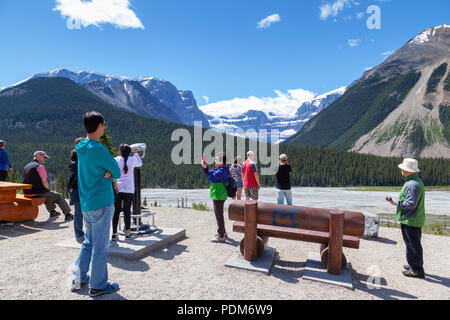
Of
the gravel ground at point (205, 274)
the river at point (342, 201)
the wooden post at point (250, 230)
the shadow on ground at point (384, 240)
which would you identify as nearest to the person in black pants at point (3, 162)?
the gravel ground at point (205, 274)

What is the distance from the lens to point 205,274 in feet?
17.8

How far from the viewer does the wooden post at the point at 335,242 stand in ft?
16.8

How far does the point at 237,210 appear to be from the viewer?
6.05 m

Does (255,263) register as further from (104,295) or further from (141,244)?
(104,295)

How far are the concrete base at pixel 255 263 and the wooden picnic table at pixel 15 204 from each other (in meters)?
6.72

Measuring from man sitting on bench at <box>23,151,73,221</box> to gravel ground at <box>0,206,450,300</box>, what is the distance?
5.04 ft

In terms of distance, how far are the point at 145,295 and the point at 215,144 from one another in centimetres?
11852

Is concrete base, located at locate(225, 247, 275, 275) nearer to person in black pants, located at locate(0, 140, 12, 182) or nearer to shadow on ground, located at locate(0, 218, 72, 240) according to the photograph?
shadow on ground, located at locate(0, 218, 72, 240)

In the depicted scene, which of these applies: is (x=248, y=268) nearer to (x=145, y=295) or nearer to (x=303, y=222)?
(x=303, y=222)

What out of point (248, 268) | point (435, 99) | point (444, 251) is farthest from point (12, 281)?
point (435, 99)

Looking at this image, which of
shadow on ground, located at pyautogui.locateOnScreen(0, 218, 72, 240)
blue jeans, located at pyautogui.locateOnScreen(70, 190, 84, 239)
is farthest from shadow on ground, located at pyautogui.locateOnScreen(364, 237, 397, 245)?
shadow on ground, located at pyautogui.locateOnScreen(0, 218, 72, 240)

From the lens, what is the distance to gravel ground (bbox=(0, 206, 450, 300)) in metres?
4.64

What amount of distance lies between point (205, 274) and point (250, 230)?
119 cm

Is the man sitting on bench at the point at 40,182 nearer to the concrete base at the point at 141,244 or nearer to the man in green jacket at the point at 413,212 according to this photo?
the concrete base at the point at 141,244
